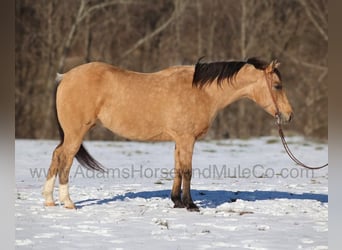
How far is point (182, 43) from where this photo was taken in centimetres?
974

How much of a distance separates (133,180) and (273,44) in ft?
16.5

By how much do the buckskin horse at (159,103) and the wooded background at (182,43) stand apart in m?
5.58

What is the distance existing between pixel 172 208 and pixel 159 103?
2.52 feet

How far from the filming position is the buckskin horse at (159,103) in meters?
3.87

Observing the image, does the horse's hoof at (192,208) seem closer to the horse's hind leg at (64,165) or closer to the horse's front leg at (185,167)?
the horse's front leg at (185,167)

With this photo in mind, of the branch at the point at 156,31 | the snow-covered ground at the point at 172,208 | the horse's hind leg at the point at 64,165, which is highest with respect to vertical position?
the branch at the point at 156,31

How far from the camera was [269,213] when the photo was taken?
12.3 feet

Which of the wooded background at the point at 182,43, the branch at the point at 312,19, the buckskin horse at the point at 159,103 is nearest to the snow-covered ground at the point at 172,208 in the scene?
the buckskin horse at the point at 159,103

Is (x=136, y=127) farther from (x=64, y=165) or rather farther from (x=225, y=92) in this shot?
(x=225, y=92)

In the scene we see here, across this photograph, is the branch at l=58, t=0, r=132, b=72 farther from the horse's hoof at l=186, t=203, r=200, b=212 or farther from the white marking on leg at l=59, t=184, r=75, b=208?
the horse's hoof at l=186, t=203, r=200, b=212

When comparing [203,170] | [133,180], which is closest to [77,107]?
[133,180]

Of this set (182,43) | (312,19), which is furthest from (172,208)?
(312,19)

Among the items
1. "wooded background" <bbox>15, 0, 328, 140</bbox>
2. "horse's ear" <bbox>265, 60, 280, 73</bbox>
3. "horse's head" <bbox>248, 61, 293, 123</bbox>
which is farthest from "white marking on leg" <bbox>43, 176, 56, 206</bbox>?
"wooded background" <bbox>15, 0, 328, 140</bbox>

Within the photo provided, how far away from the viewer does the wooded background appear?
9.59 meters
